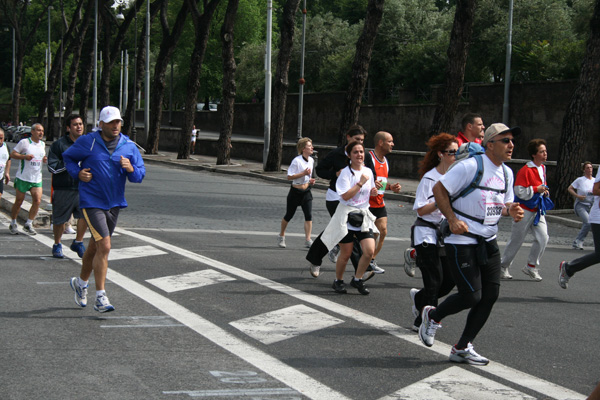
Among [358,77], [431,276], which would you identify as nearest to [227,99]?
[358,77]

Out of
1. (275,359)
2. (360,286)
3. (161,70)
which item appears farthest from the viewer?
(161,70)

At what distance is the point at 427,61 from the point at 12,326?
4558cm

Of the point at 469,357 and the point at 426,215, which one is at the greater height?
the point at 426,215

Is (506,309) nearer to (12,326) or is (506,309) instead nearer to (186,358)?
(186,358)

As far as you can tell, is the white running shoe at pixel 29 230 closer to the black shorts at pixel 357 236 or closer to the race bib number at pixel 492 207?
the black shorts at pixel 357 236

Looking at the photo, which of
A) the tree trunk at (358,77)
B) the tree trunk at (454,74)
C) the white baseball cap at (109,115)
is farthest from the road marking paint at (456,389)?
the tree trunk at (358,77)

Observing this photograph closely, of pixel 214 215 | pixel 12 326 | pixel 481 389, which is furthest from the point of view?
pixel 214 215

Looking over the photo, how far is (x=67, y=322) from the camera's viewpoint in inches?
288

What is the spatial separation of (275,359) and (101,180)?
260 cm

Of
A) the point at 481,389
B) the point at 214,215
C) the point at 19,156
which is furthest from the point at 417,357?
the point at 214,215

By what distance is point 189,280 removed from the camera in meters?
9.53

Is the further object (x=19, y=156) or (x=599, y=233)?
(x=19, y=156)

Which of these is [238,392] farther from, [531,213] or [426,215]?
[531,213]

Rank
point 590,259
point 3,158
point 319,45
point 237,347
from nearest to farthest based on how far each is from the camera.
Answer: point 237,347, point 590,259, point 3,158, point 319,45
